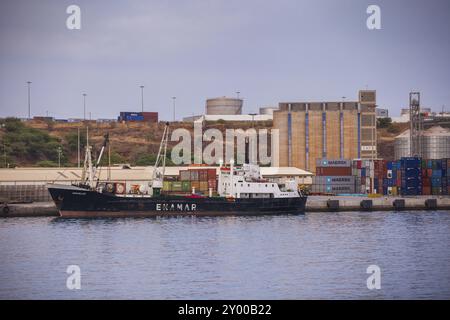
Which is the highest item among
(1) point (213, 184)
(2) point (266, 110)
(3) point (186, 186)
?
(2) point (266, 110)

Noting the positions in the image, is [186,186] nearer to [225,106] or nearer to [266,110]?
[266,110]

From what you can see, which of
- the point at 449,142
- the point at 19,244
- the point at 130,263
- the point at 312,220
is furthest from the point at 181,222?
the point at 449,142

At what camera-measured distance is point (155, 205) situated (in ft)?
293

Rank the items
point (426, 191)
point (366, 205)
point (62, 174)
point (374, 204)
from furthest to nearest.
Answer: point (426, 191) → point (62, 174) → point (374, 204) → point (366, 205)

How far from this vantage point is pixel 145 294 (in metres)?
44.7

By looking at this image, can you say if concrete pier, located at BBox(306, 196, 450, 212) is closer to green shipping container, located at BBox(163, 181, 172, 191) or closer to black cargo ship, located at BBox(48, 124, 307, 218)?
black cargo ship, located at BBox(48, 124, 307, 218)

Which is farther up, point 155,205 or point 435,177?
point 435,177

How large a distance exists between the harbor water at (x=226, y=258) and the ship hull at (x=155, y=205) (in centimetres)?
536

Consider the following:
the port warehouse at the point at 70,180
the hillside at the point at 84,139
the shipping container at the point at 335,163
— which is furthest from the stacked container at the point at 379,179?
the hillside at the point at 84,139

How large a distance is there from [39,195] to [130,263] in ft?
161

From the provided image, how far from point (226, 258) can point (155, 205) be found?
3382 centimetres

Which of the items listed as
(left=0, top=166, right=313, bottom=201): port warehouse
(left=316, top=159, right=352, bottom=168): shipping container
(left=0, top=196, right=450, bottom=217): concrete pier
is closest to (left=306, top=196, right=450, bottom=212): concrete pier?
(left=0, top=196, right=450, bottom=217): concrete pier

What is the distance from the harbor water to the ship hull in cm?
536

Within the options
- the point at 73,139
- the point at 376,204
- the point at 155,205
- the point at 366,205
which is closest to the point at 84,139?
the point at 73,139
